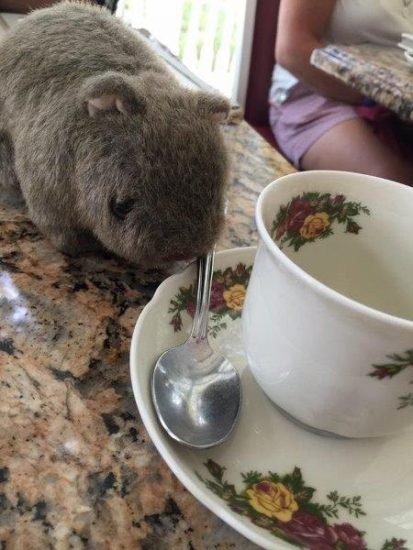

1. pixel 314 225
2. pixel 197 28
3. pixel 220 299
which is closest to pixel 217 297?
pixel 220 299

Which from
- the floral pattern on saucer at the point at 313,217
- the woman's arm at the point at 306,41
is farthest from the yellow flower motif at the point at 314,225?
the woman's arm at the point at 306,41

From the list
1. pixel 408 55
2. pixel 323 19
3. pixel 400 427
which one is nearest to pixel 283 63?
pixel 323 19

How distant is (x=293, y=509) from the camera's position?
330mm

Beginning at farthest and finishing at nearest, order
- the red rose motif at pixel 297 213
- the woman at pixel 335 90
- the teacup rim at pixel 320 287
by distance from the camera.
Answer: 1. the woman at pixel 335 90
2. the red rose motif at pixel 297 213
3. the teacup rim at pixel 320 287

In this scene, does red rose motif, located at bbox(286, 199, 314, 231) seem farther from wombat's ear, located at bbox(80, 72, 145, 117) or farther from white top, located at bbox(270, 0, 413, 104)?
white top, located at bbox(270, 0, 413, 104)

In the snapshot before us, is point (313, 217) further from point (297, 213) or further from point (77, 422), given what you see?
point (77, 422)

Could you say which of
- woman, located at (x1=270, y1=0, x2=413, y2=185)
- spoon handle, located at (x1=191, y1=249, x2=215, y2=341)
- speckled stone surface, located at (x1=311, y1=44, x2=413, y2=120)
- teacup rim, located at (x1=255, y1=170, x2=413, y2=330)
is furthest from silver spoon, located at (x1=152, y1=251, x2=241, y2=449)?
woman, located at (x1=270, y1=0, x2=413, y2=185)

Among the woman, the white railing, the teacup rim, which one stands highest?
the teacup rim

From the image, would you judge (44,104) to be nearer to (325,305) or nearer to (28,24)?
(28,24)

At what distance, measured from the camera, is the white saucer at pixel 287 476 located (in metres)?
0.31

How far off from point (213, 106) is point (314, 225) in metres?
0.14

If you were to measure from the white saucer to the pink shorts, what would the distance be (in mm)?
873

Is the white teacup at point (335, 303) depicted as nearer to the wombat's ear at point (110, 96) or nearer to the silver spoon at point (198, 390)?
the silver spoon at point (198, 390)

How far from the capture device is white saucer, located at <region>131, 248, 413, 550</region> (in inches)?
12.2
